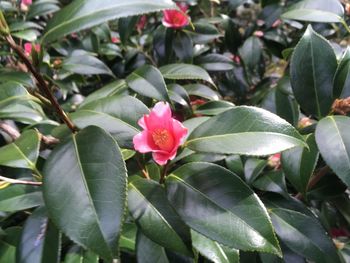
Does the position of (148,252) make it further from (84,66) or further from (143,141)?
(84,66)

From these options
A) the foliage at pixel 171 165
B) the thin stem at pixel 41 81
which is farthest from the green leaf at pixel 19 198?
the thin stem at pixel 41 81

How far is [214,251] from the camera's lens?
681 millimetres

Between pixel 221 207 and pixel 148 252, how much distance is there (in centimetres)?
18

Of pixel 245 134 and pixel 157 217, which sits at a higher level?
pixel 245 134

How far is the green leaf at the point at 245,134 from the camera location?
60cm

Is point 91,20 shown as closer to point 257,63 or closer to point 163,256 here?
point 163,256

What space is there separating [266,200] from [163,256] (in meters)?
0.28

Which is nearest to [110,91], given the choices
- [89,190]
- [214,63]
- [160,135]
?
[160,135]

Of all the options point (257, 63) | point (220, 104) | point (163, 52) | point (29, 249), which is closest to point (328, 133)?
point (220, 104)

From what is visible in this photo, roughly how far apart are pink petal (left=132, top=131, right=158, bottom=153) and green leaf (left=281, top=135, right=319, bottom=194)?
0.96 feet

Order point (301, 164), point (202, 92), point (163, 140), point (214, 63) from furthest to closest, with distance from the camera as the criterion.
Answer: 1. point (214, 63)
2. point (202, 92)
3. point (301, 164)
4. point (163, 140)

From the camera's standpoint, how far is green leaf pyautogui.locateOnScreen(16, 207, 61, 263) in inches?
26.8

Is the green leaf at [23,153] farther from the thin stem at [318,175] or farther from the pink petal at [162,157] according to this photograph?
the thin stem at [318,175]

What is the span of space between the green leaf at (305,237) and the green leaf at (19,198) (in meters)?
0.48
